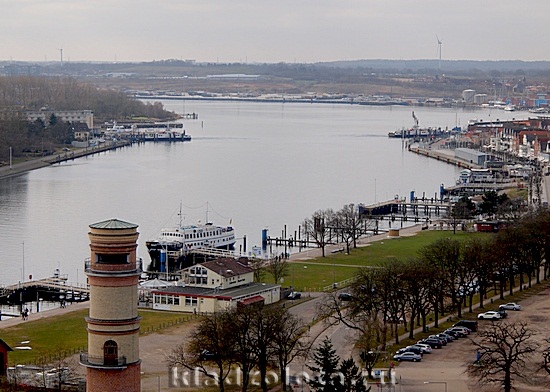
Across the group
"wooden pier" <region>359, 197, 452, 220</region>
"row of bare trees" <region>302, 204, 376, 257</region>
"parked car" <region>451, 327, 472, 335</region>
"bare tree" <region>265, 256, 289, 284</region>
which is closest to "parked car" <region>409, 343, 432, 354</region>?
"parked car" <region>451, 327, 472, 335</region>

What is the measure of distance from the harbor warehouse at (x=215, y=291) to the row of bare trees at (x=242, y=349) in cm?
444

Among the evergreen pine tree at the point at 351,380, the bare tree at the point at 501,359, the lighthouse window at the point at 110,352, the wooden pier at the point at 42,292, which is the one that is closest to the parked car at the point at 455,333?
the bare tree at the point at 501,359

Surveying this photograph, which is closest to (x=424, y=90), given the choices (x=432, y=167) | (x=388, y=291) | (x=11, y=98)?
(x=11, y=98)

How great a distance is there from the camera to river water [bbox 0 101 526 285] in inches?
1397

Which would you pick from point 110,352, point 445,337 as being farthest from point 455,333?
point 110,352

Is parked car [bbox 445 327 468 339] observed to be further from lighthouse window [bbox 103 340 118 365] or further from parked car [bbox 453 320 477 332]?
lighthouse window [bbox 103 340 118 365]

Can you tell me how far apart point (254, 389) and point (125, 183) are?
115ft

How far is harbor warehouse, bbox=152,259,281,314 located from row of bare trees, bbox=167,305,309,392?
175 inches

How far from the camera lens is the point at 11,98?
296 feet

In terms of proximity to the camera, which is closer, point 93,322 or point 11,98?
point 93,322

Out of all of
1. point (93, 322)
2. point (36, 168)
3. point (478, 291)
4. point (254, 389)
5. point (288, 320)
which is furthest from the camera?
point (36, 168)

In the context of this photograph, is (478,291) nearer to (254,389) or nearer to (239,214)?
(254,389)

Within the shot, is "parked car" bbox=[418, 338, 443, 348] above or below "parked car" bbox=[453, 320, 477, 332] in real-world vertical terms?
above

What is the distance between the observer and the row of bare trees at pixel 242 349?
55.2 feet
